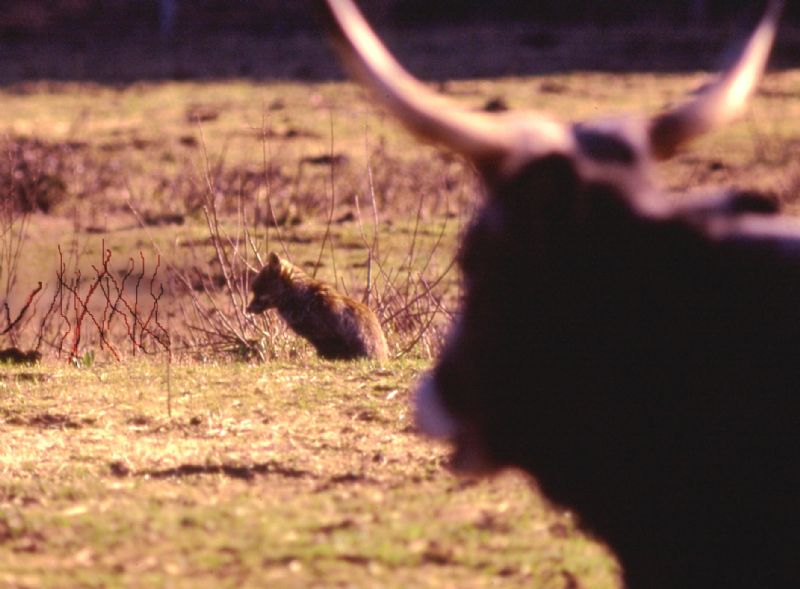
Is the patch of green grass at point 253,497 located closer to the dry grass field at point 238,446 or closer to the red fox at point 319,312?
the dry grass field at point 238,446

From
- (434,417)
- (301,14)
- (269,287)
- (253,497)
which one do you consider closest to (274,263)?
(269,287)

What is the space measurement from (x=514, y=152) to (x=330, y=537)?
1.73 metres

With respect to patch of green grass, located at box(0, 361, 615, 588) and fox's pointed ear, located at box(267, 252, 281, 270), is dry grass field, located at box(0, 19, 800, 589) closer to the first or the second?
Result: patch of green grass, located at box(0, 361, 615, 588)

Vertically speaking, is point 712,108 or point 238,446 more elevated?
point 712,108

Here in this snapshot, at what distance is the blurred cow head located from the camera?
A: 14.0ft

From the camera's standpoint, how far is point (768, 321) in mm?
4309

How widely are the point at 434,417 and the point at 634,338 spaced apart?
0.61 metres

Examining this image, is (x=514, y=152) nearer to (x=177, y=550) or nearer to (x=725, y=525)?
(x=725, y=525)

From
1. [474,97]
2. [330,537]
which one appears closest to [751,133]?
[474,97]

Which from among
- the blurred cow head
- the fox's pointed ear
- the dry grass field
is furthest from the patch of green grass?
the fox's pointed ear

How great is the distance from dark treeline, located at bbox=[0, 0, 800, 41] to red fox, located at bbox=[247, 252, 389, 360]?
1281 inches

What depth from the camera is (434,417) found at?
4477mm

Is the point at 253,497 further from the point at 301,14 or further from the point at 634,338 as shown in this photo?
the point at 301,14

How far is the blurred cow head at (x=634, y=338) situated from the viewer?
426 cm
